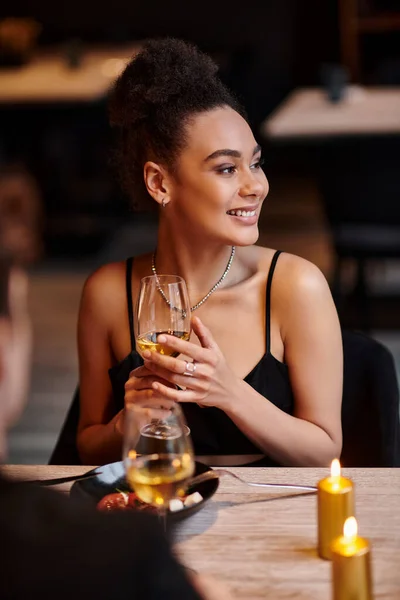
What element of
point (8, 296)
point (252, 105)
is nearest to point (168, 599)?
point (8, 296)

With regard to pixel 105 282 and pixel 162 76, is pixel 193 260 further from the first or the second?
pixel 162 76

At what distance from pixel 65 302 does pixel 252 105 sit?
101 inches

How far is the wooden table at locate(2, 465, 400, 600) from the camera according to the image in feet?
4.55

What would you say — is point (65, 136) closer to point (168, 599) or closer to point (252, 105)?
point (252, 105)

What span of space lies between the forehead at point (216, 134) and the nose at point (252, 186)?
0.17ft

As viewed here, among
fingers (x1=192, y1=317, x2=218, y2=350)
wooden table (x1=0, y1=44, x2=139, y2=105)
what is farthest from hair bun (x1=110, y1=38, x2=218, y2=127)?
wooden table (x1=0, y1=44, x2=139, y2=105)

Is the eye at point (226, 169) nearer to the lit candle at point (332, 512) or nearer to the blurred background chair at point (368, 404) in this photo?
the blurred background chair at point (368, 404)

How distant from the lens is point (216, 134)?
2020 millimetres

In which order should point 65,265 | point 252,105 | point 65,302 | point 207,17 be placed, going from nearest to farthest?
point 65,302
point 65,265
point 252,105
point 207,17

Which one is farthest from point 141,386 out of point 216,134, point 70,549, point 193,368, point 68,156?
point 68,156

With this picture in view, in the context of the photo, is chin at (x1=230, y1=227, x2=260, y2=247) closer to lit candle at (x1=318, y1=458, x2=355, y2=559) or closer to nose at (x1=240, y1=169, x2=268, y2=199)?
nose at (x1=240, y1=169, x2=268, y2=199)

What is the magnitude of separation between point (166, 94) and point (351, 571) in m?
1.14

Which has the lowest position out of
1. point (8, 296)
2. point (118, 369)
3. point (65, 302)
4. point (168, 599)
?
point (65, 302)

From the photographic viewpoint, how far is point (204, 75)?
2055 millimetres
